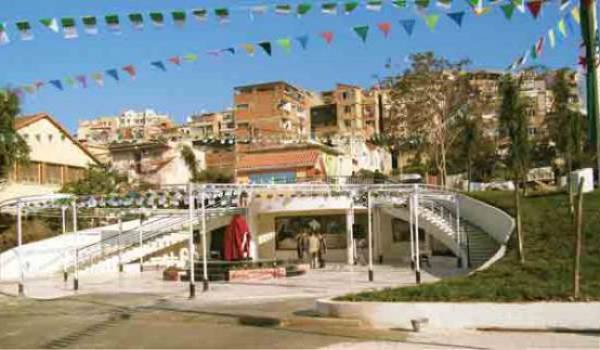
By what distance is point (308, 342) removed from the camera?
11.9 meters

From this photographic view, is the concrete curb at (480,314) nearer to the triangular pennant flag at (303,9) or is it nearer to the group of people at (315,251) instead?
the triangular pennant flag at (303,9)

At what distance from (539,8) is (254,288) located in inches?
464

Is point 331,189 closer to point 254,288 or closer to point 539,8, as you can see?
point 254,288

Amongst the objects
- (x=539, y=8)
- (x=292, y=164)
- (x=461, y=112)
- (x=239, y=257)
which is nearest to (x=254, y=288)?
(x=239, y=257)

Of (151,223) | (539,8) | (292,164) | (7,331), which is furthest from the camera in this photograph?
(292,164)

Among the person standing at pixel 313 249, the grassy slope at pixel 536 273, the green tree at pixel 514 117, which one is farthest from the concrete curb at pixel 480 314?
the person standing at pixel 313 249

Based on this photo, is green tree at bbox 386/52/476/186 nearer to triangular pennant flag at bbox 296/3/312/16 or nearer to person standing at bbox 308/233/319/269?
person standing at bbox 308/233/319/269

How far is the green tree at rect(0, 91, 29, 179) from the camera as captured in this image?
32.5m

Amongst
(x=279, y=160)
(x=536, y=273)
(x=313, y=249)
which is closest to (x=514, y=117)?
(x=536, y=273)

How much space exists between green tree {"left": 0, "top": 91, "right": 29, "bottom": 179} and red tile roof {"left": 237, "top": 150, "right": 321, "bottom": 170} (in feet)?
74.3

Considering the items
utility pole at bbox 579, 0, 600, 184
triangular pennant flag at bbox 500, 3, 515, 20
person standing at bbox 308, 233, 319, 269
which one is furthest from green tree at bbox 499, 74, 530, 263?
person standing at bbox 308, 233, 319, 269

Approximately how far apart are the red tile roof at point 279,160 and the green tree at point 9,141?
2265 cm

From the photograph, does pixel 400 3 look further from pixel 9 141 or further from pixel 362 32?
pixel 9 141

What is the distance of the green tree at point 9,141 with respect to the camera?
107 feet
